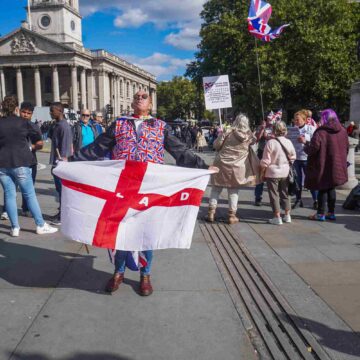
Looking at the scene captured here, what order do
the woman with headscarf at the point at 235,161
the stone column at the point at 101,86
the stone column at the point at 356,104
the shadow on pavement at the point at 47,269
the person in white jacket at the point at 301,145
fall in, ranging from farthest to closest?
the stone column at the point at 101,86 < the stone column at the point at 356,104 < the person in white jacket at the point at 301,145 < the woman with headscarf at the point at 235,161 < the shadow on pavement at the point at 47,269

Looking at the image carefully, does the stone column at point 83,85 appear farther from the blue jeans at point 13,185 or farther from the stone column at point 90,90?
the blue jeans at point 13,185

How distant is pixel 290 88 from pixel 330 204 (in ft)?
96.9

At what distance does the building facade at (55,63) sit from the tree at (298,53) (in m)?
44.4

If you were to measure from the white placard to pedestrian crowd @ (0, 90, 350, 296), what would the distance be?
2.45 meters

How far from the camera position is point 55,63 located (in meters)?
77.6

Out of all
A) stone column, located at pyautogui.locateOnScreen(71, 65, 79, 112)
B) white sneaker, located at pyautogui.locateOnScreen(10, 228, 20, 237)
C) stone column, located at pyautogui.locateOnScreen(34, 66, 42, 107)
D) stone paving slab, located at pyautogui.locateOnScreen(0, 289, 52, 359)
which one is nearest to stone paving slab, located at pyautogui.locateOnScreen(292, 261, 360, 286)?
stone paving slab, located at pyautogui.locateOnScreen(0, 289, 52, 359)

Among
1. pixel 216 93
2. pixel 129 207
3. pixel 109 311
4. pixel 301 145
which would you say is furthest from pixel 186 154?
pixel 216 93

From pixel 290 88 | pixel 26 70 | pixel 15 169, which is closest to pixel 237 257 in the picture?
pixel 15 169

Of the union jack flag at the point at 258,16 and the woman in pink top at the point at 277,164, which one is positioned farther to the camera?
the union jack flag at the point at 258,16

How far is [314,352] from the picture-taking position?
3059mm

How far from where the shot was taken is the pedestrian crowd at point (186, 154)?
159 inches

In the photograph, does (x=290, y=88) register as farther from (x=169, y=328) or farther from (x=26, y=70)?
(x=26, y=70)

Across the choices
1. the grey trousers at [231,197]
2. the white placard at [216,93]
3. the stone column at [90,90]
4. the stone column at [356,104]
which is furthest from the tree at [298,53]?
the stone column at [90,90]

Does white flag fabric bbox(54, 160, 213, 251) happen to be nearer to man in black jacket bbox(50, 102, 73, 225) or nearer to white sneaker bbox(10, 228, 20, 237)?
white sneaker bbox(10, 228, 20, 237)
